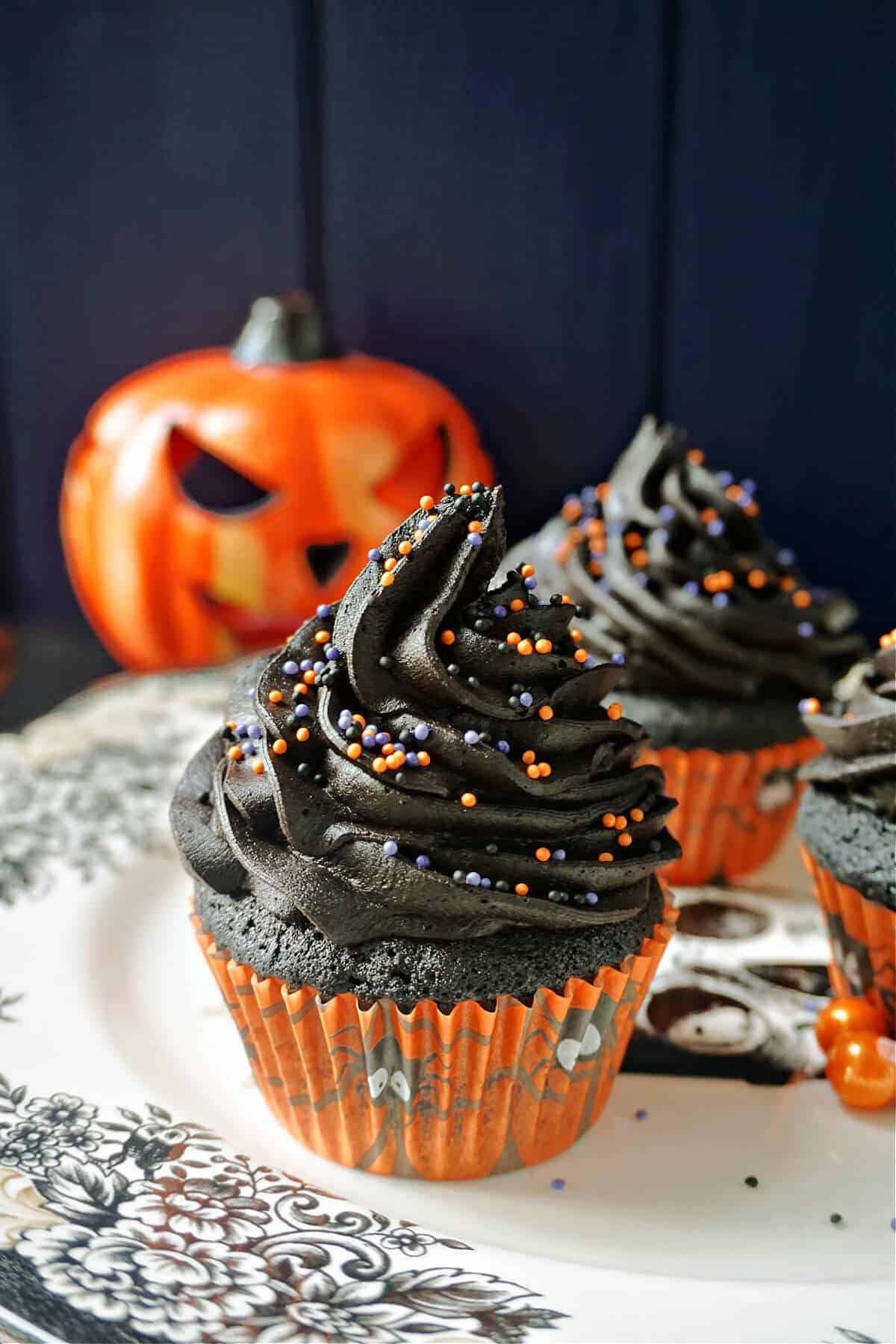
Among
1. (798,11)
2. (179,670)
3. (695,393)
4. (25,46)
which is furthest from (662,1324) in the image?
(25,46)

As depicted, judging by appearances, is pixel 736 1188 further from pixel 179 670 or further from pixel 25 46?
pixel 25 46

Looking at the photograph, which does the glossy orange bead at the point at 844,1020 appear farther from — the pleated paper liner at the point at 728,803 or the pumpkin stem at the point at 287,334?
the pumpkin stem at the point at 287,334

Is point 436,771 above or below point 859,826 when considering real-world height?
above

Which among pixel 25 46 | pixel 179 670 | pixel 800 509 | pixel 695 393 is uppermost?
pixel 25 46

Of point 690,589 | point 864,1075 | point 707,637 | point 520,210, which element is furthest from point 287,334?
point 864,1075

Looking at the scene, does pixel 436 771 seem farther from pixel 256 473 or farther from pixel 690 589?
pixel 256 473
